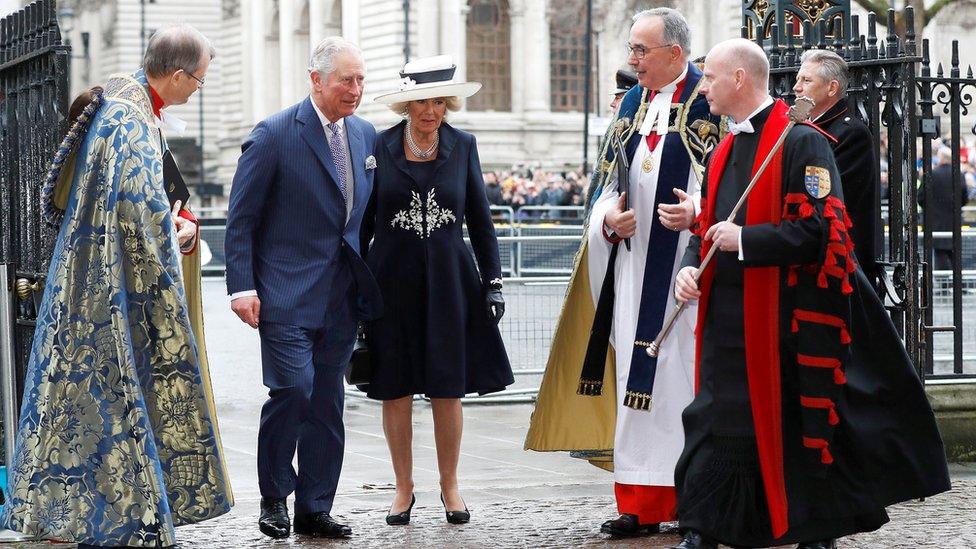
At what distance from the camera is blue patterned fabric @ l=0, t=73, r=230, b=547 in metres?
5.42

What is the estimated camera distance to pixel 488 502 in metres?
7.19

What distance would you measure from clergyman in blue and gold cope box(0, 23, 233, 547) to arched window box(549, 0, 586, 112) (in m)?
52.6

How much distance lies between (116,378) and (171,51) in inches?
44.1

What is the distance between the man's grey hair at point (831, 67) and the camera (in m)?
6.87

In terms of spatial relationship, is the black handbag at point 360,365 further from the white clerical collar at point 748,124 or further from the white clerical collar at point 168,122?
the white clerical collar at point 748,124

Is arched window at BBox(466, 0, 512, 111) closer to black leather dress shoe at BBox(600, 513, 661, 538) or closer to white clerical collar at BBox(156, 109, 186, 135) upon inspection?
black leather dress shoe at BBox(600, 513, 661, 538)

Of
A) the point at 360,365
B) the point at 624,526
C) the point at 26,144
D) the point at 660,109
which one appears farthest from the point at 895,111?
the point at 26,144

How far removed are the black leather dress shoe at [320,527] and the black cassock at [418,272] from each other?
573mm

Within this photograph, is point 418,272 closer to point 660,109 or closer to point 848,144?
point 660,109

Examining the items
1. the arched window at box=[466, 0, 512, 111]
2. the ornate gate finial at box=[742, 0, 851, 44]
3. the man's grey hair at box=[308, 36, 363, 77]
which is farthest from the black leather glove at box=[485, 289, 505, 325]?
the arched window at box=[466, 0, 512, 111]

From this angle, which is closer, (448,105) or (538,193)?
(448,105)

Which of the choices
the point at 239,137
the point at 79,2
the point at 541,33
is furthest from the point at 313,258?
the point at 79,2

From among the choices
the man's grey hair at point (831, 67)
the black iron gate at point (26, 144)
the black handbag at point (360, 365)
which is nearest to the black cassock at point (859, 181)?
the man's grey hair at point (831, 67)

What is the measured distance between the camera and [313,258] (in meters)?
6.46
